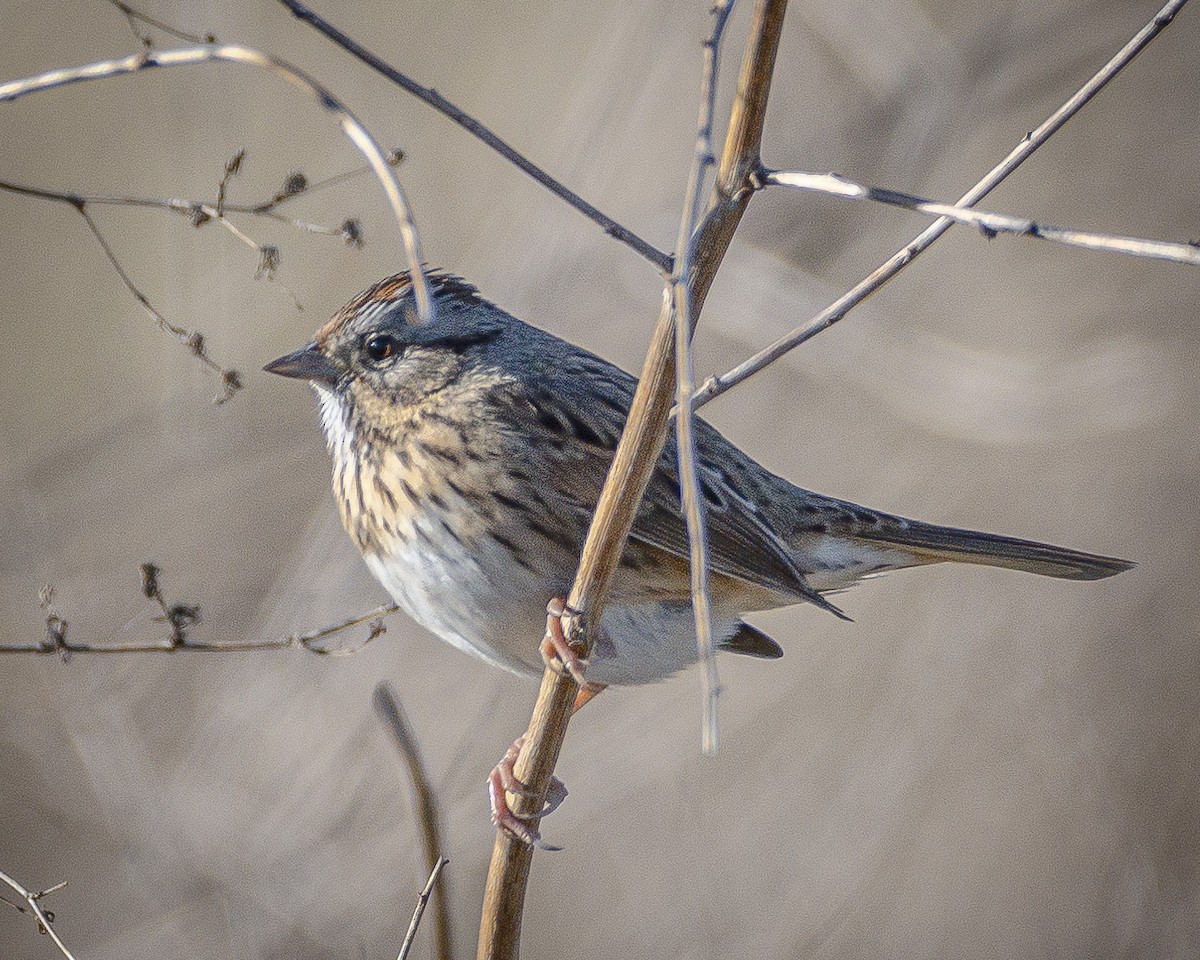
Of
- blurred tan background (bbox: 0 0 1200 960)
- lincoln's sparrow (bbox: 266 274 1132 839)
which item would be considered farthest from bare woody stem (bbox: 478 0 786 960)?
blurred tan background (bbox: 0 0 1200 960)

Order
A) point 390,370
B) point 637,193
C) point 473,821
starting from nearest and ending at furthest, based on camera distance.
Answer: point 390,370
point 473,821
point 637,193

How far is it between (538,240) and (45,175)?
10.2ft

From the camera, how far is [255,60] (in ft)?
4.54

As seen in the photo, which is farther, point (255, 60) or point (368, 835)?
point (368, 835)

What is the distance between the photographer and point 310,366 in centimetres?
302

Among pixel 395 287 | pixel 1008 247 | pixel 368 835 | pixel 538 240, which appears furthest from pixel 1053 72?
pixel 368 835

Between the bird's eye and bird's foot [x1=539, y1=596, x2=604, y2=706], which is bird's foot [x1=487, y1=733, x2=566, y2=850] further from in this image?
the bird's eye

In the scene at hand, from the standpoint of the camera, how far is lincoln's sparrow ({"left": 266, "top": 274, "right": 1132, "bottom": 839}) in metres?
2.71

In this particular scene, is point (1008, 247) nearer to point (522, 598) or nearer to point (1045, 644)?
point (1045, 644)

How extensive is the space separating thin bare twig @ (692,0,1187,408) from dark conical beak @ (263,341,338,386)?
1.45 metres

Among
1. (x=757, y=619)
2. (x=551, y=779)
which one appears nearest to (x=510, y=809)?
(x=551, y=779)

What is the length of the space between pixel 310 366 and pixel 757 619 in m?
2.25

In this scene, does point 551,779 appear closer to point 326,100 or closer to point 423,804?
point 423,804

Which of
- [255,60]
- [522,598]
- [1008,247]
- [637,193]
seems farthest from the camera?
[1008,247]
